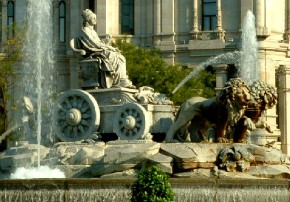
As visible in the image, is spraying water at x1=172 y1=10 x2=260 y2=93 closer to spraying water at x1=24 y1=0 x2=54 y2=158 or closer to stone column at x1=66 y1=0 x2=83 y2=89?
spraying water at x1=24 y1=0 x2=54 y2=158

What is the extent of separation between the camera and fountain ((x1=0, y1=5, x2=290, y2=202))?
929 inches

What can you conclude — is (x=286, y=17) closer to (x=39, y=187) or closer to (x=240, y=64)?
(x=240, y=64)

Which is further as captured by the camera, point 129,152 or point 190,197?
point 129,152

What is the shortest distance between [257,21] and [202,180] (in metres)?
46.9

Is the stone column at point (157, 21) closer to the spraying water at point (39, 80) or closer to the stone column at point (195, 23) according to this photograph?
the stone column at point (195, 23)

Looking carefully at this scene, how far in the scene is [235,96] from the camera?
26.8m

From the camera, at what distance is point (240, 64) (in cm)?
6228

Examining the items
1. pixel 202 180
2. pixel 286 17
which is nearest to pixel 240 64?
pixel 286 17

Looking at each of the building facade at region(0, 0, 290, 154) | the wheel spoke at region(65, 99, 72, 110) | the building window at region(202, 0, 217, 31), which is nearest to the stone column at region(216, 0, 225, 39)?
the building facade at region(0, 0, 290, 154)

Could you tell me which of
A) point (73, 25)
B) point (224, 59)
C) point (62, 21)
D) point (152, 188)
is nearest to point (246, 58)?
point (224, 59)

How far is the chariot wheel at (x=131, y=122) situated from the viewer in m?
27.7

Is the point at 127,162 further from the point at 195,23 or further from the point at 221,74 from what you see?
the point at 195,23

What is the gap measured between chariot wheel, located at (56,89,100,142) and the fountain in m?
0.02

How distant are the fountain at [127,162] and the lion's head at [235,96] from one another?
3.33 ft
